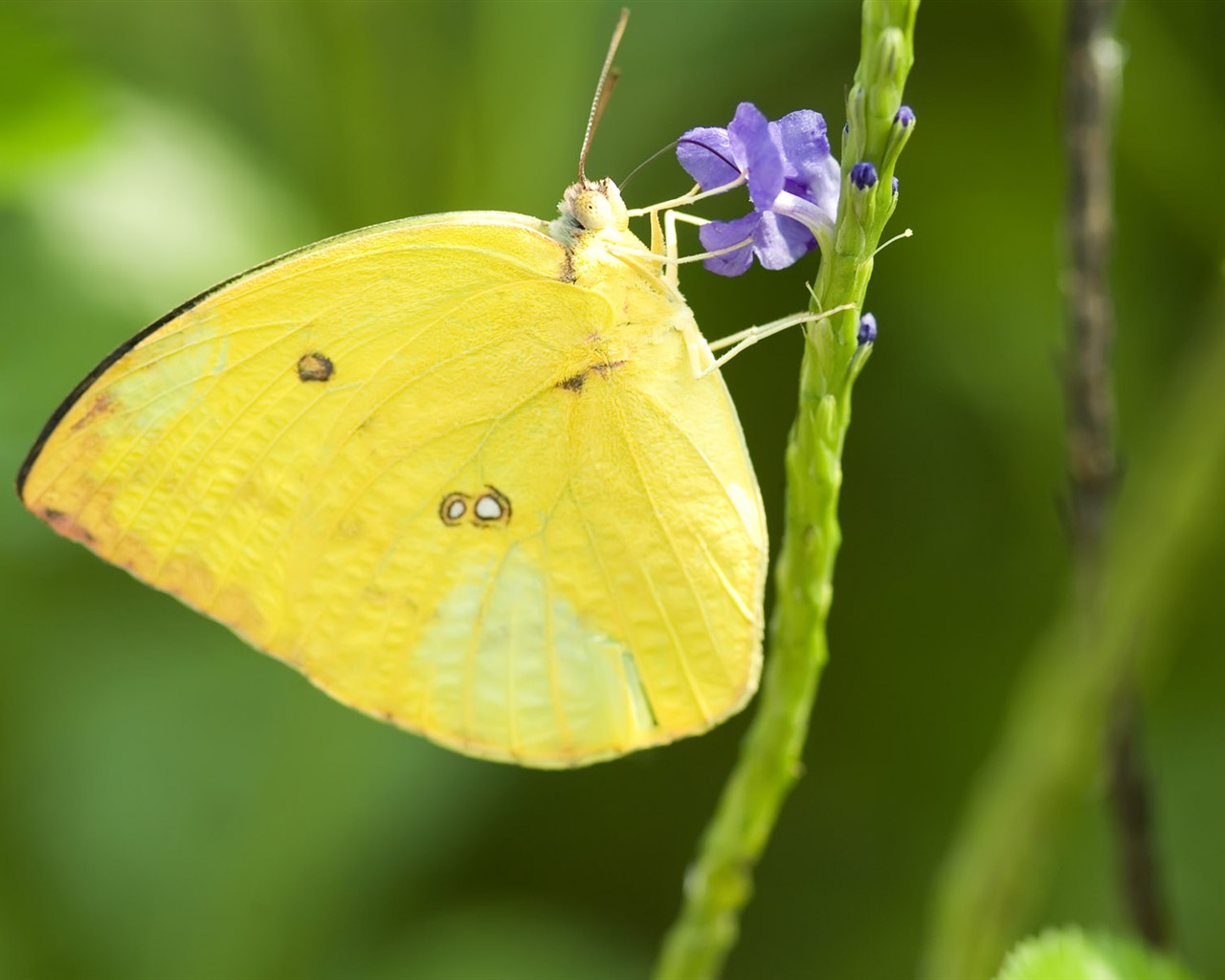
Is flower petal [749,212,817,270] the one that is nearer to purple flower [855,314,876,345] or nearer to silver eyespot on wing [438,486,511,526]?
purple flower [855,314,876,345]

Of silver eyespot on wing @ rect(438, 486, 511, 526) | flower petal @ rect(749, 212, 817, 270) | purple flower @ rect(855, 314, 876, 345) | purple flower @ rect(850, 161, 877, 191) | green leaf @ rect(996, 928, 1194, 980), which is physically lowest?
green leaf @ rect(996, 928, 1194, 980)

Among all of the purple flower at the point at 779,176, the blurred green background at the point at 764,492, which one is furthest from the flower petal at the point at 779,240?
the blurred green background at the point at 764,492

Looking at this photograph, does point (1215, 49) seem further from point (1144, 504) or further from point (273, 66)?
point (273, 66)

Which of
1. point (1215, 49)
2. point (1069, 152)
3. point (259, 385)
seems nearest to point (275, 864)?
point (259, 385)

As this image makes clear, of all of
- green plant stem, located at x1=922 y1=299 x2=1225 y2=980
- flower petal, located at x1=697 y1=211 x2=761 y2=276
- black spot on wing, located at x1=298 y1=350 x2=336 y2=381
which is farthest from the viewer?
black spot on wing, located at x1=298 y1=350 x2=336 y2=381

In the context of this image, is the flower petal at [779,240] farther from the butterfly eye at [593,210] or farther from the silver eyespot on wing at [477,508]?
the silver eyespot on wing at [477,508]

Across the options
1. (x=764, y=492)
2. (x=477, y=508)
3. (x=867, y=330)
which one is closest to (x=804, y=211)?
(x=867, y=330)

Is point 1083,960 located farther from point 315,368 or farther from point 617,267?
point 315,368

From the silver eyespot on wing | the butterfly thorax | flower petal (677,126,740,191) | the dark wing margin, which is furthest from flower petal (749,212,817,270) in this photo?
the silver eyespot on wing
